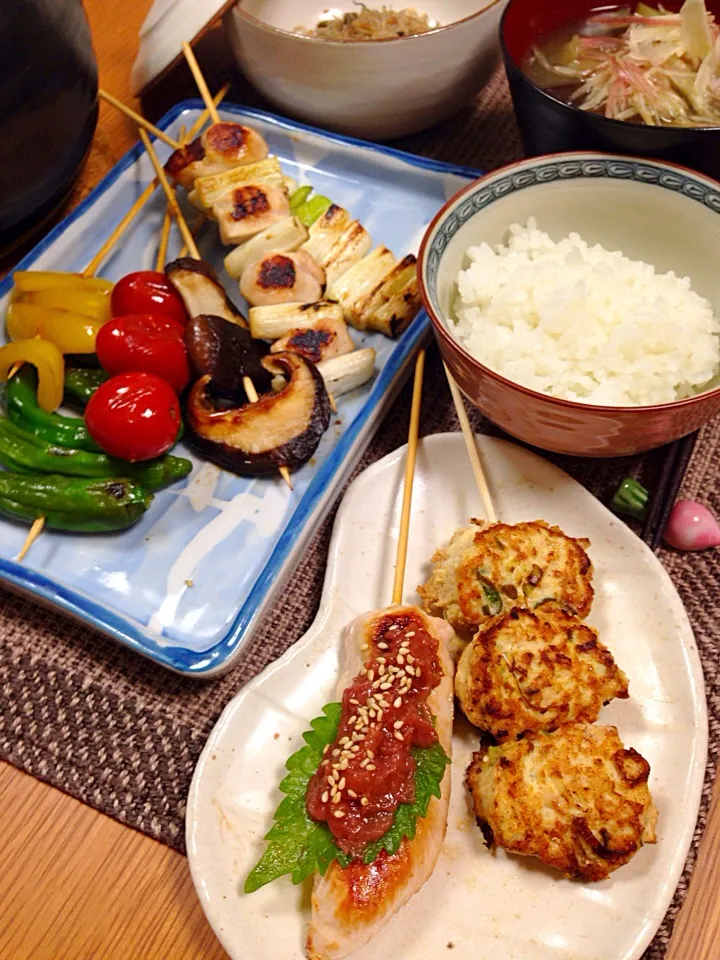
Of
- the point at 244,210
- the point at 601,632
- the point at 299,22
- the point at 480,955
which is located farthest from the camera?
the point at 299,22

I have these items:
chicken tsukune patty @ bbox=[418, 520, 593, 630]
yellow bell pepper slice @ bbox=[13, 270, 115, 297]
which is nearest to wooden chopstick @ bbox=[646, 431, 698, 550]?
chicken tsukune patty @ bbox=[418, 520, 593, 630]

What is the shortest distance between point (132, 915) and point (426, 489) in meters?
1.46

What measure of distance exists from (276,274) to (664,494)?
160cm

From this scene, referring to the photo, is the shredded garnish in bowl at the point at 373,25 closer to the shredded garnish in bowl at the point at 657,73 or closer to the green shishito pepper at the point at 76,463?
the shredded garnish in bowl at the point at 657,73

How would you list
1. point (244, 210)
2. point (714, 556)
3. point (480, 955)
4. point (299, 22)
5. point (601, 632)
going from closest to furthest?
point (480, 955) < point (601, 632) < point (714, 556) < point (244, 210) < point (299, 22)

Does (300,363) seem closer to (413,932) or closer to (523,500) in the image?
(523,500)

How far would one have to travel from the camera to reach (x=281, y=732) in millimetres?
2189

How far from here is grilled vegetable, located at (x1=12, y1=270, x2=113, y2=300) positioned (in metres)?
2.93

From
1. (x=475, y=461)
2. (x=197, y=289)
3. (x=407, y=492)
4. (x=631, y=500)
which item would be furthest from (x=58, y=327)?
(x=631, y=500)

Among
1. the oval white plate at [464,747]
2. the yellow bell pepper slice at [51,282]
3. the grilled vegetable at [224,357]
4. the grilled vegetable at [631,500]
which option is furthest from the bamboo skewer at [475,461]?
the yellow bell pepper slice at [51,282]

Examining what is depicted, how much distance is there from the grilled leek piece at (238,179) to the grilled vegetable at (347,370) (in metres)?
0.91

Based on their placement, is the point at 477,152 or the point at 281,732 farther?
the point at 477,152

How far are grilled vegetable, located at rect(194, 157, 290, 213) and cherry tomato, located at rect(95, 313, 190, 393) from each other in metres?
0.67

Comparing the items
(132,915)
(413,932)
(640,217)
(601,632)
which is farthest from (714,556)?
(132,915)
